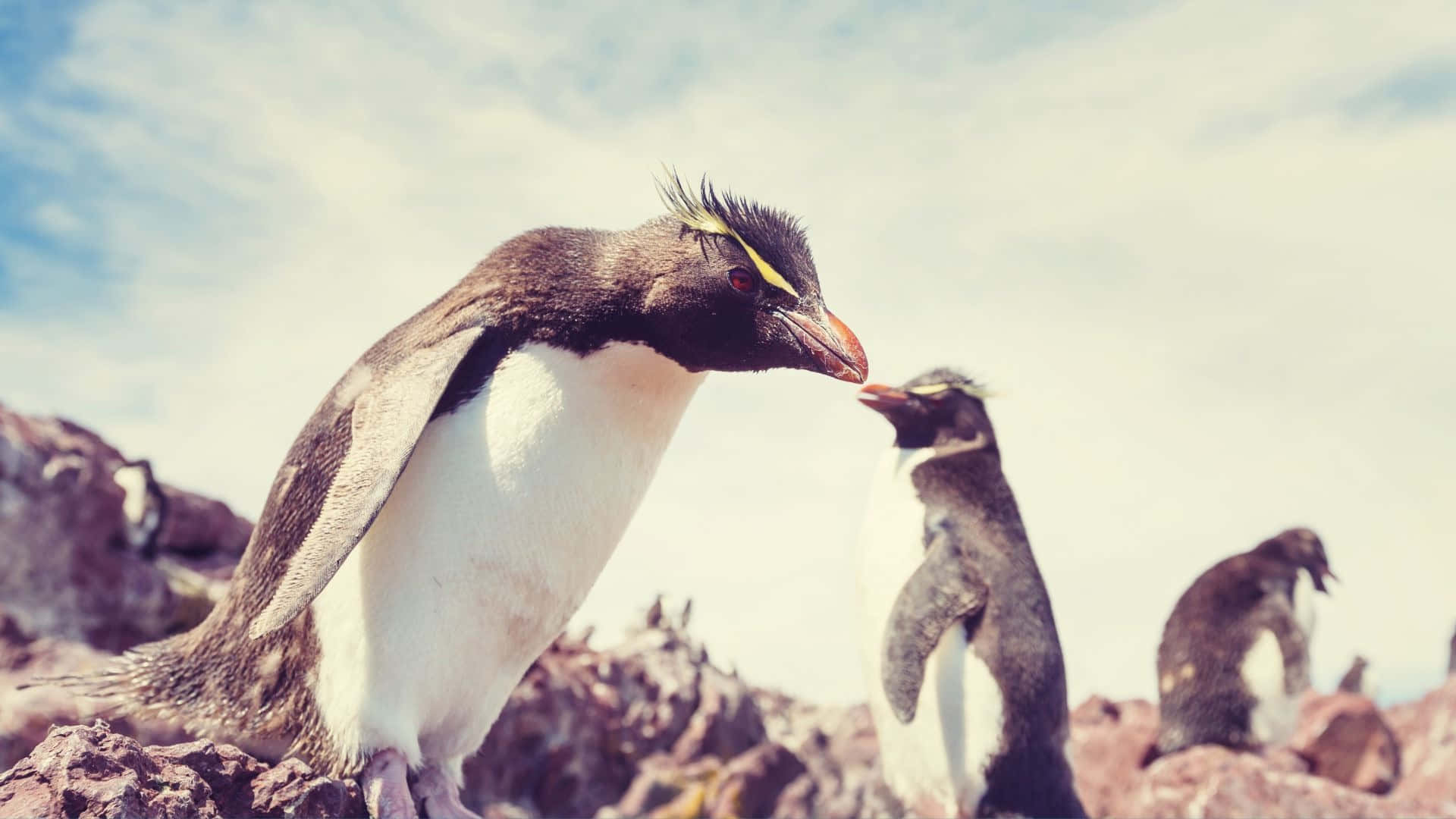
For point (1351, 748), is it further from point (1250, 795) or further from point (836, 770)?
point (836, 770)

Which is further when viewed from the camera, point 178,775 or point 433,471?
point 433,471

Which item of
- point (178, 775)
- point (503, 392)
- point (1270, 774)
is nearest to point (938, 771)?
point (1270, 774)

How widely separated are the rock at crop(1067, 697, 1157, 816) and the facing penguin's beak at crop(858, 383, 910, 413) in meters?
2.46

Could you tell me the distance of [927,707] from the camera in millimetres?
5695

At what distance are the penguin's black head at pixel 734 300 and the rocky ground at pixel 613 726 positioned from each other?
2199 millimetres

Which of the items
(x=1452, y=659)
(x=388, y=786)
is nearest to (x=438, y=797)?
(x=388, y=786)

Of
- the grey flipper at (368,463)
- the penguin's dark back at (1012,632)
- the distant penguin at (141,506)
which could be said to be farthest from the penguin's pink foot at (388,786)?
the distant penguin at (141,506)

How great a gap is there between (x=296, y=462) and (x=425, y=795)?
101 cm

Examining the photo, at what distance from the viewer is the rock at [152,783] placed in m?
2.18

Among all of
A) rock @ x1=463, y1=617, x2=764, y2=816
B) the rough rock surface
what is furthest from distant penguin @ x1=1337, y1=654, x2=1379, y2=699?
rock @ x1=463, y1=617, x2=764, y2=816

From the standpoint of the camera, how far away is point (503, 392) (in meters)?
3.25

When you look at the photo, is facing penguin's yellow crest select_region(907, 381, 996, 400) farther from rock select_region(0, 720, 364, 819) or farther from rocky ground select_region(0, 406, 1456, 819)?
rock select_region(0, 720, 364, 819)

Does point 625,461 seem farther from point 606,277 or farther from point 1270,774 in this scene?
point 1270,774

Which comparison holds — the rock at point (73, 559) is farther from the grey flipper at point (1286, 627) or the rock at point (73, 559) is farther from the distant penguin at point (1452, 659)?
the distant penguin at point (1452, 659)
